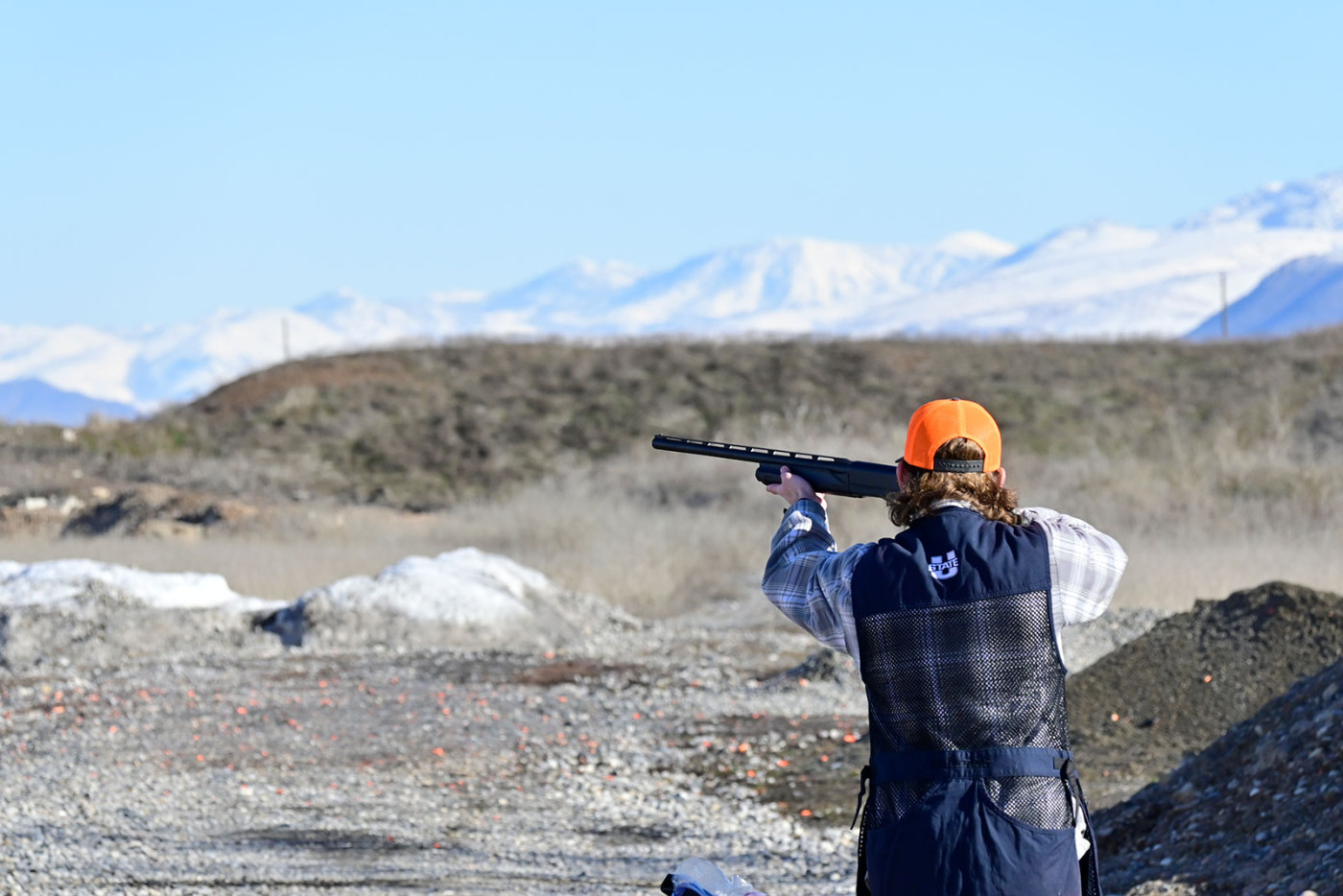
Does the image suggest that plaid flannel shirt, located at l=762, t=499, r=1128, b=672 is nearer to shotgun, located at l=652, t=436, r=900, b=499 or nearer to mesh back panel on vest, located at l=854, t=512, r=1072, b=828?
mesh back panel on vest, located at l=854, t=512, r=1072, b=828

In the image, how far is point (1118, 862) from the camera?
22.6 feet

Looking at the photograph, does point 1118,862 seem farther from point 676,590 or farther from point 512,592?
point 676,590

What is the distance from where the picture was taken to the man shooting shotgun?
318cm

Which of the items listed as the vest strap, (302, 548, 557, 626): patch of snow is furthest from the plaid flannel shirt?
(302, 548, 557, 626): patch of snow

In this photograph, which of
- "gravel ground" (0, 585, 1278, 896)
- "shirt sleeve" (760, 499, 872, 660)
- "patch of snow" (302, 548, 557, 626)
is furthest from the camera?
"patch of snow" (302, 548, 557, 626)

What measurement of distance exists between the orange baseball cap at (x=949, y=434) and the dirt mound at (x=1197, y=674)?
259 inches

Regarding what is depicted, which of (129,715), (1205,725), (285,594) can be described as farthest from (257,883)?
(285,594)

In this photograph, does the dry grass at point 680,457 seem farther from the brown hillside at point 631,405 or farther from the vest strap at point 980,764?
the vest strap at point 980,764

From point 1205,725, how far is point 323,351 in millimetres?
45669

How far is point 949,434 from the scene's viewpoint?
3232 mm

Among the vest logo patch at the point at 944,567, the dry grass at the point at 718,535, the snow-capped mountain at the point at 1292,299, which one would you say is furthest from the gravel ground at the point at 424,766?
the snow-capped mountain at the point at 1292,299

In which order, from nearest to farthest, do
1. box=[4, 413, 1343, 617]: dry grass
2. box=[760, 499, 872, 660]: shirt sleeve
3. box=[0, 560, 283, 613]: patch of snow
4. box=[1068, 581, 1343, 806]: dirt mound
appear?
box=[760, 499, 872, 660]: shirt sleeve < box=[1068, 581, 1343, 806]: dirt mound < box=[0, 560, 283, 613]: patch of snow < box=[4, 413, 1343, 617]: dry grass

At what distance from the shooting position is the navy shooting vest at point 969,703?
3172 mm

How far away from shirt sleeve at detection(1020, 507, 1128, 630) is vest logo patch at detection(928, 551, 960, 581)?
204mm
